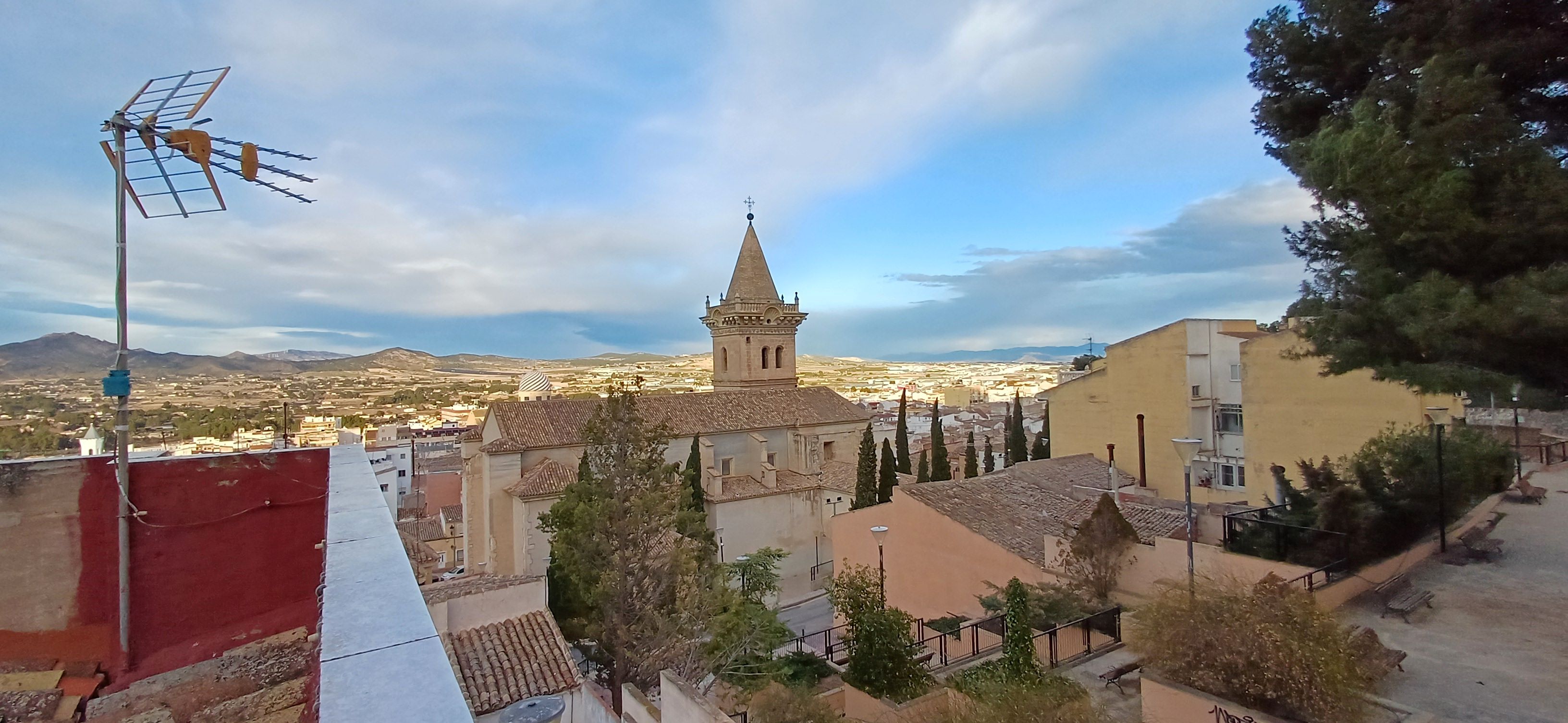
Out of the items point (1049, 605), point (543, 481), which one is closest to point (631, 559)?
point (1049, 605)

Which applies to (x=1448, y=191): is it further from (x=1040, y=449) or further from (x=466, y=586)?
(x=1040, y=449)

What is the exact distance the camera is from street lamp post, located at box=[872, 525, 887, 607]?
1280cm

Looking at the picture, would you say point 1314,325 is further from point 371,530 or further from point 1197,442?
point 371,530

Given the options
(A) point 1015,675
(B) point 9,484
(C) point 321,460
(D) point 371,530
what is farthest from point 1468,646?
(B) point 9,484

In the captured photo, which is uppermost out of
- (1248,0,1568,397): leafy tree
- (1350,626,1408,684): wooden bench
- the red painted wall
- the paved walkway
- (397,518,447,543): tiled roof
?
(1248,0,1568,397): leafy tree

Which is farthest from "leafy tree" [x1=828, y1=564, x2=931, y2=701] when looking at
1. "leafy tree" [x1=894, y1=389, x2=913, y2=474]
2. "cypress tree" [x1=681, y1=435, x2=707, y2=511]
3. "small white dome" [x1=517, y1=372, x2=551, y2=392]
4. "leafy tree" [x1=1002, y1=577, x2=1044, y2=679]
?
"small white dome" [x1=517, y1=372, x2=551, y2=392]

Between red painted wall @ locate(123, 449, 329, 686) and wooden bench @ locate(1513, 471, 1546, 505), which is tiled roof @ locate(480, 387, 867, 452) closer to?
red painted wall @ locate(123, 449, 329, 686)

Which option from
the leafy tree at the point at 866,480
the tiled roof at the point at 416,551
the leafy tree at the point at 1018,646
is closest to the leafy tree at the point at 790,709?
the leafy tree at the point at 1018,646

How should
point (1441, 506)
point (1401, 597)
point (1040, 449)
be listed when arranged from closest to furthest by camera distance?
point (1401, 597) → point (1441, 506) → point (1040, 449)

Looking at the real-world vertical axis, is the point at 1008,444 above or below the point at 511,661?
above

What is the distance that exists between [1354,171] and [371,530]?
7517 millimetres

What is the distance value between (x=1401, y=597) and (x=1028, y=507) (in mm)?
7650

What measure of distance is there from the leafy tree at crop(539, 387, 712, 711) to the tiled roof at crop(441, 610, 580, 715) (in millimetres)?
1226

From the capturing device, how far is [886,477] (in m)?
26.6
